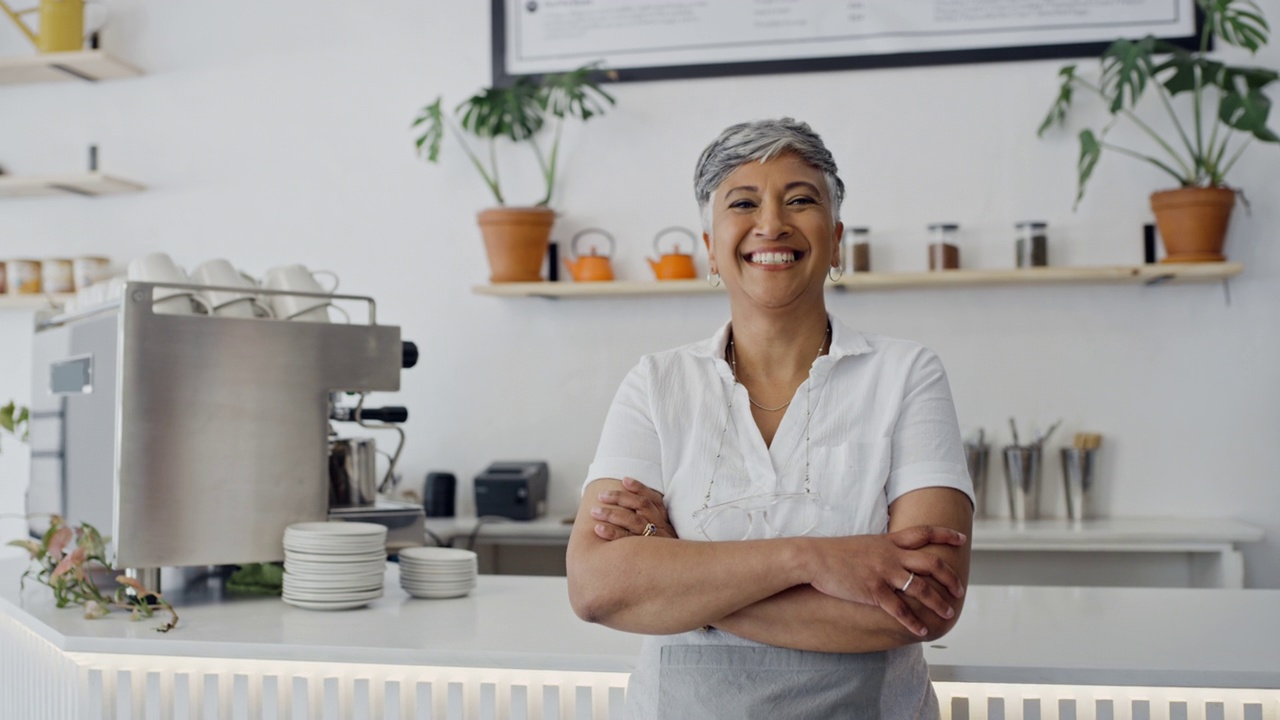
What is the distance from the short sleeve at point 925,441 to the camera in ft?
4.15

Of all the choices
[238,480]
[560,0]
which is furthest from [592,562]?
[560,0]

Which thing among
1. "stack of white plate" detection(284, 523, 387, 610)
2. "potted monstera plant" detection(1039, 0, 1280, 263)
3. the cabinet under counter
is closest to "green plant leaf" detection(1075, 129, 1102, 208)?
"potted monstera plant" detection(1039, 0, 1280, 263)

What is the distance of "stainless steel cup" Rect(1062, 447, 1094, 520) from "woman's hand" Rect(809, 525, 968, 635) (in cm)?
206

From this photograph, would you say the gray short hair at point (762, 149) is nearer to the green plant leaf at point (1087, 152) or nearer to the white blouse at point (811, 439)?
the white blouse at point (811, 439)

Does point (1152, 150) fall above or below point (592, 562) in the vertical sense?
above

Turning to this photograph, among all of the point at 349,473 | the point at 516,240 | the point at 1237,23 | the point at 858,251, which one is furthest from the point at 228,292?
the point at 1237,23

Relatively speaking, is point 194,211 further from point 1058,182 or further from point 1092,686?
point 1092,686

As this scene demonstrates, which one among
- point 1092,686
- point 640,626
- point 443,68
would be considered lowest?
point 1092,686

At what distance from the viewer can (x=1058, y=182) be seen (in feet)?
10.5

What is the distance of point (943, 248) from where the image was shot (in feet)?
10.2

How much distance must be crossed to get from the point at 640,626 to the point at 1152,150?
2.61 m

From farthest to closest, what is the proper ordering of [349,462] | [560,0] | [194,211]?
1. [194,211]
2. [560,0]
3. [349,462]

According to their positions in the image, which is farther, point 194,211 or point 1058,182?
point 194,211

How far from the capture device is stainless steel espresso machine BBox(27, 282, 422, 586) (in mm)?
1773
